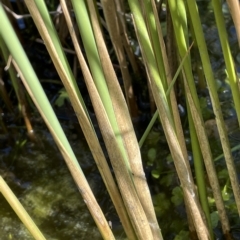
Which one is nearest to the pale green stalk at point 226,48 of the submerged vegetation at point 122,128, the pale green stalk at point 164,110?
the submerged vegetation at point 122,128

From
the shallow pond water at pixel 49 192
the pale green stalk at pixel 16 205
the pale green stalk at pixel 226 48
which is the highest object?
the pale green stalk at pixel 226 48

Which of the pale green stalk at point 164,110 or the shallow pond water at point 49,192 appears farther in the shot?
the shallow pond water at point 49,192

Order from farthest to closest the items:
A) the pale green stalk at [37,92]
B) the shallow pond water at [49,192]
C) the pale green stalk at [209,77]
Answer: the shallow pond water at [49,192] < the pale green stalk at [209,77] < the pale green stalk at [37,92]

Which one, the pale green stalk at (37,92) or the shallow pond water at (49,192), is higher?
the pale green stalk at (37,92)

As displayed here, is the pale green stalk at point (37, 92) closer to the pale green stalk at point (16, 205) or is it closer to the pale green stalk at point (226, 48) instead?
the pale green stalk at point (16, 205)

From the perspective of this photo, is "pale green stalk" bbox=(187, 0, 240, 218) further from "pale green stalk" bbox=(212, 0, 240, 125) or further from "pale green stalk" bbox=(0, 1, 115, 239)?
"pale green stalk" bbox=(0, 1, 115, 239)

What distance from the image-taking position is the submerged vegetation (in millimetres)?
753

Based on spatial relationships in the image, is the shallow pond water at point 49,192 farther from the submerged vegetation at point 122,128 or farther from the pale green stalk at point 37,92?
the pale green stalk at point 37,92

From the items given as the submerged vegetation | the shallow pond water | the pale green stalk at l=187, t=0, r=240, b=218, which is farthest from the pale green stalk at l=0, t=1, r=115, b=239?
the shallow pond water

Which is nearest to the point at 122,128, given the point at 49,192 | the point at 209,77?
the point at 209,77

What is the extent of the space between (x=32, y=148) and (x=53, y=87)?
28cm

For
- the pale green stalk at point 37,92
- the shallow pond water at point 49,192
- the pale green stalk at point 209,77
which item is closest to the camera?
the pale green stalk at point 37,92

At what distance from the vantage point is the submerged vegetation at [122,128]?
753 millimetres

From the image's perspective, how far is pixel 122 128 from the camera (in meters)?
0.81
